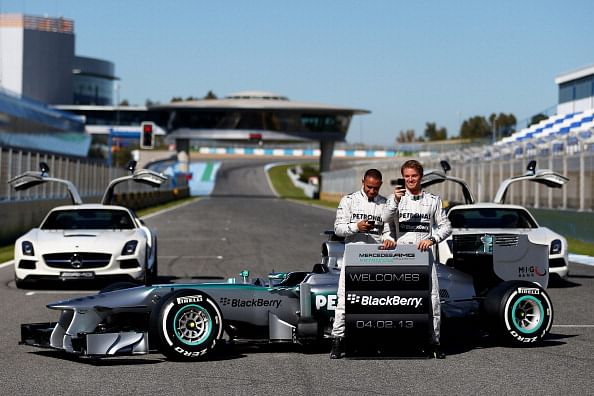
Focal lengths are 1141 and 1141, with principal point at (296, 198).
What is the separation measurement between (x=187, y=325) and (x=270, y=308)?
0.82 meters

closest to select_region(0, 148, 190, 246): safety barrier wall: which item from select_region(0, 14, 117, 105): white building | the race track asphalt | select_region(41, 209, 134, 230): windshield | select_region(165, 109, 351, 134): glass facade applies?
select_region(41, 209, 134, 230): windshield

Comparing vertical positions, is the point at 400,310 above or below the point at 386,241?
below

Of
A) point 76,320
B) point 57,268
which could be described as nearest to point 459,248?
point 76,320

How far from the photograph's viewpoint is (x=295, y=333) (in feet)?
31.9

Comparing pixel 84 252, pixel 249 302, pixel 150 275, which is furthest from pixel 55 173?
pixel 249 302

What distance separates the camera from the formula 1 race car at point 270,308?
923cm

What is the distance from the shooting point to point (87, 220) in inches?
699

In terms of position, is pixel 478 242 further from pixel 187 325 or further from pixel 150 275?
pixel 150 275

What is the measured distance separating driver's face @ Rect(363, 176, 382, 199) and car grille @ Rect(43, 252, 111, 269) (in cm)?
683

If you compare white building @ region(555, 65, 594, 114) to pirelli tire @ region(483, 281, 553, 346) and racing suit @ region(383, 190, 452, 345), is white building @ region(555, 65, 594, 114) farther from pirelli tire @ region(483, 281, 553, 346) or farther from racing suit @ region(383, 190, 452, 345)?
racing suit @ region(383, 190, 452, 345)

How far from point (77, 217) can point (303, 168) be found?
131m

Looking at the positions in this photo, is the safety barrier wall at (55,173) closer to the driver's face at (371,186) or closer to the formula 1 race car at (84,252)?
the formula 1 race car at (84,252)

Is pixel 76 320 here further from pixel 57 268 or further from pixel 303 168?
pixel 303 168

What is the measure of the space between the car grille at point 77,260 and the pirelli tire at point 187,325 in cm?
690
